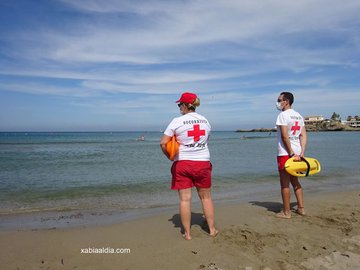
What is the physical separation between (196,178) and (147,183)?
545cm

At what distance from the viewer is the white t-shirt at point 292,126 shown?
4918mm

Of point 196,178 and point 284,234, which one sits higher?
point 196,178

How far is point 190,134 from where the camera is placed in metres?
4.00

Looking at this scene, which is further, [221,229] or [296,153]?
[296,153]

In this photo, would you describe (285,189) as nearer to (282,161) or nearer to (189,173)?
(282,161)

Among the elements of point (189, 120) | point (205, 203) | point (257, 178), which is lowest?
point (257, 178)

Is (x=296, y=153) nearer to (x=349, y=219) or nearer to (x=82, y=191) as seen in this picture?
(x=349, y=219)

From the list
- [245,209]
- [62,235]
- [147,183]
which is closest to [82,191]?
[147,183]

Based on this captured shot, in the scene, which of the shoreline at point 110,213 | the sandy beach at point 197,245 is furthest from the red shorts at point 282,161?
the shoreline at point 110,213

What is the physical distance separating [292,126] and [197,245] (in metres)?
2.58

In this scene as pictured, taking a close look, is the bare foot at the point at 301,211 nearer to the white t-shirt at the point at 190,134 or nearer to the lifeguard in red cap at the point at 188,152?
the lifeguard in red cap at the point at 188,152

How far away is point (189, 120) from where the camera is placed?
13.2 feet

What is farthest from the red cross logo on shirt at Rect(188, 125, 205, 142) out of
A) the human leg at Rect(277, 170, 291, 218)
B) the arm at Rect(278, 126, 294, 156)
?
the human leg at Rect(277, 170, 291, 218)

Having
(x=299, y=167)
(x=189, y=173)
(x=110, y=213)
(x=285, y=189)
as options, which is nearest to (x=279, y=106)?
(x=299, y=167)
